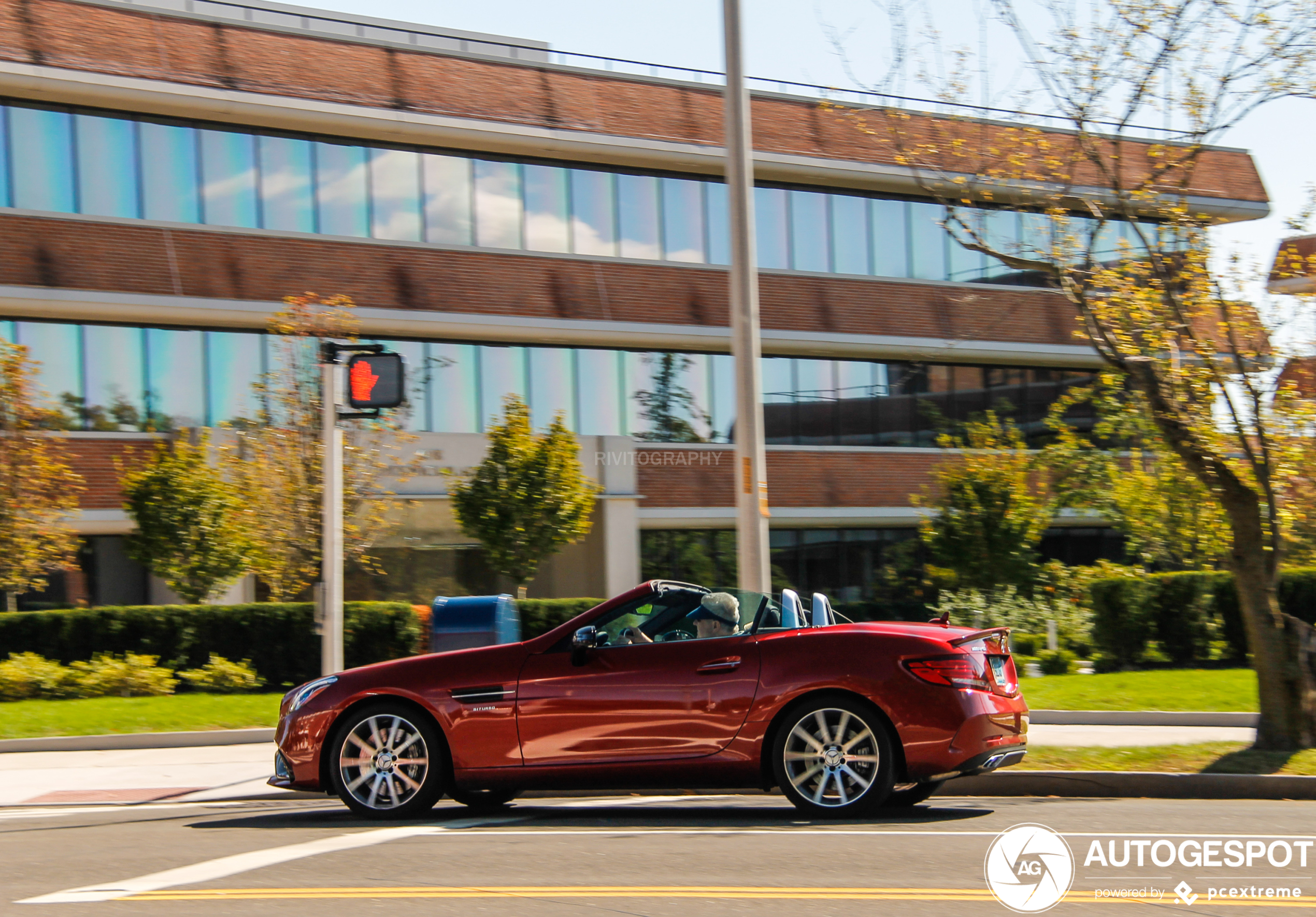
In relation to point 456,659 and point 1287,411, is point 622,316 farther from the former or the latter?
point 456,659

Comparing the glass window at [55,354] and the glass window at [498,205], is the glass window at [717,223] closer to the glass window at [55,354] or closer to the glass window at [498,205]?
the glass window at [498,205]

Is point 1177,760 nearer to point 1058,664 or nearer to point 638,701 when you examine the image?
point 638,701

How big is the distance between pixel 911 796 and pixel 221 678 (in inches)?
501

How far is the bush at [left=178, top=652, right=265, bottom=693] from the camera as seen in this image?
1825 centimetres

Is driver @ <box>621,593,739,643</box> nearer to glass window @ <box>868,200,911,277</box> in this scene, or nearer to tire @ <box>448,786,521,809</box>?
tire @ <box>448,786,521,809</box>

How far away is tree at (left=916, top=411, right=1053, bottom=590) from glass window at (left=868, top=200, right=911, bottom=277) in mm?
6697

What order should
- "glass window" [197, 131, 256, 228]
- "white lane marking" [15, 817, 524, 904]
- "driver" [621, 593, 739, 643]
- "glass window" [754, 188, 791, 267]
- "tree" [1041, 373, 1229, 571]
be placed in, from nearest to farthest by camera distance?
"white lane marking" [15, 817, 524, 904] < "driver" [621, 593, 739, 643] < "tree" [1041, 373, 1229, 571] < "glass window" [197, 131, 256, 228] < "glass window" [754, 188, 791, 267]

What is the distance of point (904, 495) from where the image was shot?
3014 cm

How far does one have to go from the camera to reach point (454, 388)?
86.7 ft

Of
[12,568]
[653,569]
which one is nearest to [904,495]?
[653,569]

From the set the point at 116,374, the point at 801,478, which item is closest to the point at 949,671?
the point at 116,374

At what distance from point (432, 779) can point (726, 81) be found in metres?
6.66

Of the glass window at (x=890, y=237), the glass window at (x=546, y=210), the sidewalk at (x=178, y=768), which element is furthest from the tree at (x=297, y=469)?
the glass window at (x=890, y=237)

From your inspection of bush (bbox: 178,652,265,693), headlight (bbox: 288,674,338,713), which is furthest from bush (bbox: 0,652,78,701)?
headlight (bbox: 288,674,338,713)
